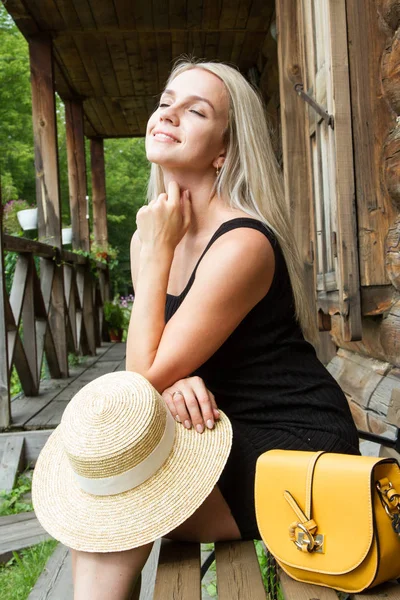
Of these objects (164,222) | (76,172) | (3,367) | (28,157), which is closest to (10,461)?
(3,367)

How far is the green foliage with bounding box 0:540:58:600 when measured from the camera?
252 centimetres

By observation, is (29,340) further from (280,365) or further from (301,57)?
(280,365)

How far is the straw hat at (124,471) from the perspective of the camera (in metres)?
1.29

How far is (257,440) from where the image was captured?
1.54m

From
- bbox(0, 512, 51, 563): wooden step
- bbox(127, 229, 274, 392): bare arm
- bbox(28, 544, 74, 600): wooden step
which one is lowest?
bbox(0, 512, 51, 563): wooden step

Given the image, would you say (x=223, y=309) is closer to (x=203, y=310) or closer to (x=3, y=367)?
(x=203, y=310)

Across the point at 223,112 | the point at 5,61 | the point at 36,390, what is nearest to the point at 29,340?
the point at 36,390

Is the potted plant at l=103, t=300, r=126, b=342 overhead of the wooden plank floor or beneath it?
overhead

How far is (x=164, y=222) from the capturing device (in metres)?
1.75

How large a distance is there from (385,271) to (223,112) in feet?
3.75

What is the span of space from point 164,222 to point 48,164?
14.5 feet

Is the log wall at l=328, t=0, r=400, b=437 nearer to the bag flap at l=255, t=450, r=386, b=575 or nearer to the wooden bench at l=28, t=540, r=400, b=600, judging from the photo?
the wooden bench at l=28, t=540, r=400, b=600

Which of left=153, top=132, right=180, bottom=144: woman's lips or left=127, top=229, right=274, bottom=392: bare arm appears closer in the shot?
left=127, top=229, right=274, bottom=392: bare arm

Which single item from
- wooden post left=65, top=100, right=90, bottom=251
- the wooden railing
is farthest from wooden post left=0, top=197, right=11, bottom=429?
wooden post left=65, top=100, right=90, bottom=251
